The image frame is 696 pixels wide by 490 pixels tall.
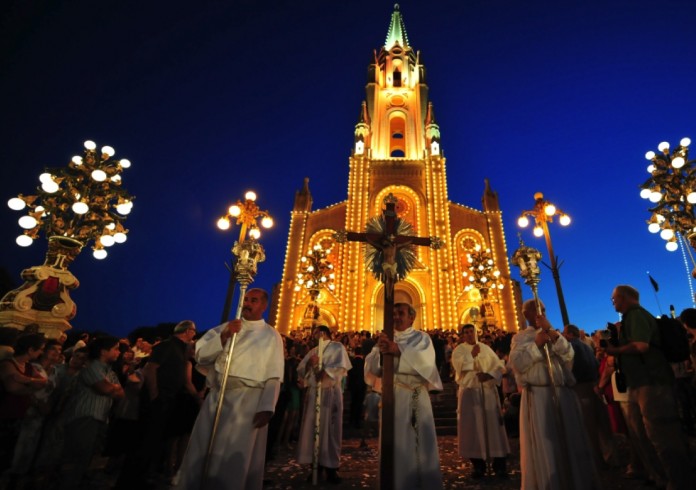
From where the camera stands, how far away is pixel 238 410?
3566 millimetres

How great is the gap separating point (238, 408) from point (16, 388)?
8.28 feet

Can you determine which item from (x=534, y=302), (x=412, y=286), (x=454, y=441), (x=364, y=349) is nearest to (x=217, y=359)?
(x=534, y=302)

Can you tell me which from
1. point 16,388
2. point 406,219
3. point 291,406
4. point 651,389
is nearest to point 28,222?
point 16,388

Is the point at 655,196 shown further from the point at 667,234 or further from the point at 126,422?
the point at 126,422

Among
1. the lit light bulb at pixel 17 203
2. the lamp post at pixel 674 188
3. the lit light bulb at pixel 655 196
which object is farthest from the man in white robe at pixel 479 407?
the lit light bulb at pixel 17 203

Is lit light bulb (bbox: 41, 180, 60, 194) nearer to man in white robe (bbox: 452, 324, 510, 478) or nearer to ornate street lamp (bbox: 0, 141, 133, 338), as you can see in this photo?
ornate street lamp (bbox: 0, 141, 133, 338)

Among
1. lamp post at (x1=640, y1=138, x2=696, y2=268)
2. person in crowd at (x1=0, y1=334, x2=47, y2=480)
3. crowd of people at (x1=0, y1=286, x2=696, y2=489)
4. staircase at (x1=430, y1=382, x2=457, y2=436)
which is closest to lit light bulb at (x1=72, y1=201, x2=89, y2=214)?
crowd of people at (x1=0, y1=286, x2=696, y2=489)

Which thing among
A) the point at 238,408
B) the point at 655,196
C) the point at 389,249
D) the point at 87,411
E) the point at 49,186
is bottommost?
the point at 87,411

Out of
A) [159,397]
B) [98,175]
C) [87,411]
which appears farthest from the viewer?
[98,175]

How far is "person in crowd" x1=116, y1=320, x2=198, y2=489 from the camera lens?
390cm

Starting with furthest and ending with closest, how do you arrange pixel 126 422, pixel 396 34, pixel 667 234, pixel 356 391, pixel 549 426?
1. pixel 396 34
2. pixel 667 234
3. pixel 356 391
4. pixel 126 422
5. pixel 549 426

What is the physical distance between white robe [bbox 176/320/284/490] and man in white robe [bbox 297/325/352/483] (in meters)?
1.87

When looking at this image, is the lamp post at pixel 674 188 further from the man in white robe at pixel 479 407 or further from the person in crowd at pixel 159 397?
the person in crowd at pixel 159 397

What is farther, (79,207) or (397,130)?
(397,130)
